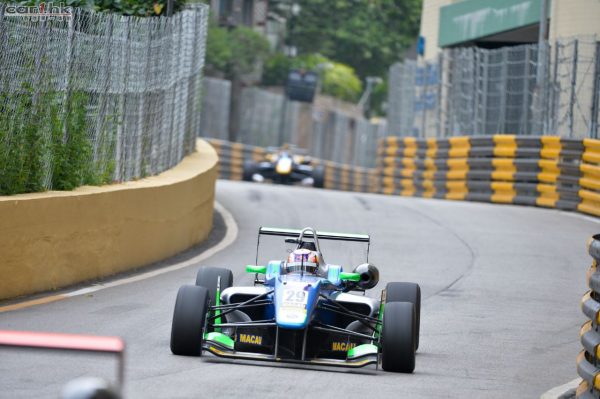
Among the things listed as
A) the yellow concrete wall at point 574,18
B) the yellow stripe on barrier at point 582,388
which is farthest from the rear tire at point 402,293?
the yellow concrete wall at point 574,18

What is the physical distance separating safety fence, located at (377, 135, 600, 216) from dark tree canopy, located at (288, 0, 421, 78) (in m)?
38.6

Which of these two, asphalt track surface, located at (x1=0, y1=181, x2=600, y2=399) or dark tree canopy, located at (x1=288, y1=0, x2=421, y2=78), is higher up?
dark tree canopy, located at (x1=288, y1=0, x2=421, y2=78)

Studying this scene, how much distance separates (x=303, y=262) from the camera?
1018 cm

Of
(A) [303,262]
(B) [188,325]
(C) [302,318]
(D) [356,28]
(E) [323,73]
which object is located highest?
(D) [356,28]

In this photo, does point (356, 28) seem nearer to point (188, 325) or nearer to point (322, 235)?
point (322, 235)

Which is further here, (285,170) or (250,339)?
(285,170)

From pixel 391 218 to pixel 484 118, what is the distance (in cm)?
744

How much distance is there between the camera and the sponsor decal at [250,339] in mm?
9797

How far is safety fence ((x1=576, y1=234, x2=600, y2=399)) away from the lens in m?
8.08

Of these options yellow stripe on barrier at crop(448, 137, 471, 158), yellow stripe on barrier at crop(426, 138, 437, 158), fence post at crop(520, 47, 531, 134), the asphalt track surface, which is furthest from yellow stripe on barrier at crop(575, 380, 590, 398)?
yellow stripe on barrier at crop(426, 138, 437, 158)

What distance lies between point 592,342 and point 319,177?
28.9 m

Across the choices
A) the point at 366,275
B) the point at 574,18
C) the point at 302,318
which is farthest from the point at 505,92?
the point at 302,318

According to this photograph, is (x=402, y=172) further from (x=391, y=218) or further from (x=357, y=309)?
(x=357, y=309)

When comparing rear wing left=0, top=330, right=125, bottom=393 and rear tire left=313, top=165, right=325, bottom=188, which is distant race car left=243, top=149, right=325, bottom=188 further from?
rear wing left=0, top=330, right=125, bottom=393
